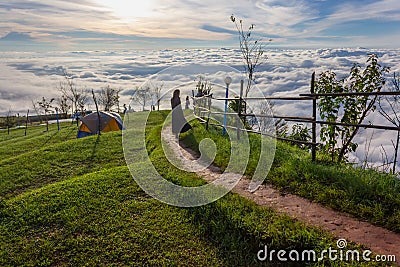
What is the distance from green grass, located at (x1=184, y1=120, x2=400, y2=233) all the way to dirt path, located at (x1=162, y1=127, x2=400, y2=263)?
15 cm

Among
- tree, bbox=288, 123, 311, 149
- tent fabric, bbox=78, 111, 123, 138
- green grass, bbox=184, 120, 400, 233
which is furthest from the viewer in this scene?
tent fabric, bbox=78, 111, 123, 138

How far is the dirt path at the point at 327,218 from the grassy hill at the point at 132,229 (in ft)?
0.76

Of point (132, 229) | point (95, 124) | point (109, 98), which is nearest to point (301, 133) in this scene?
point (132, 229)

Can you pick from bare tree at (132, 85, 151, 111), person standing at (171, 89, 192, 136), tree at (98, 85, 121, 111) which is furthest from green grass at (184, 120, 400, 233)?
tree at (98, 85, 121, 111)

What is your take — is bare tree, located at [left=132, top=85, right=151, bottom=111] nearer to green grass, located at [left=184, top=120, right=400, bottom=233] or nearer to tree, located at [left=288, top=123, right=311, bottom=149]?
green grass, located at [left=184, top=120, right=400, bottom=233]

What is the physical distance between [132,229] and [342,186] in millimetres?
3367

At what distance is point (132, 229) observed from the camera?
4508 mm

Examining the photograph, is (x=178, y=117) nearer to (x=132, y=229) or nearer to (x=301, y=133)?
(x=301, y=133)

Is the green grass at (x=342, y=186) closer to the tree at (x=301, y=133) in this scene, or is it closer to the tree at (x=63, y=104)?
the tree at (x=301, y=133)

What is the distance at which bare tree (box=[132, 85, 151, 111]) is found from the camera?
638 cm

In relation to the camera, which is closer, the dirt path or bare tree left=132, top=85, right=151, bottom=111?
the dirt path

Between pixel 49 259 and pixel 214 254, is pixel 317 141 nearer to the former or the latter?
pixel 214 254

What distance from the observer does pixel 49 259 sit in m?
4.04

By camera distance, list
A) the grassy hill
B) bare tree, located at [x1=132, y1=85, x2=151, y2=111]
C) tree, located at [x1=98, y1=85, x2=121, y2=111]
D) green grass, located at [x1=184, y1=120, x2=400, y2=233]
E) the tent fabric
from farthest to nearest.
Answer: tree, located at [x1=98, y1=85, x2=121, y2=111] → the tent fabric → bare tree, located at [x1=132, y1=85, x2=151, y2=111] → green grass, located at [x1=184, y1=120, x2=400, y2=233] → the grassy hill
